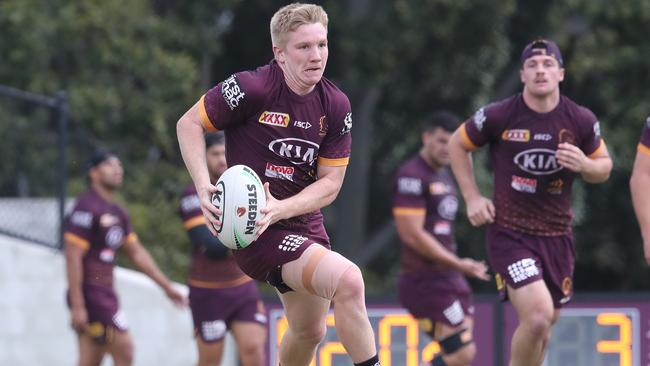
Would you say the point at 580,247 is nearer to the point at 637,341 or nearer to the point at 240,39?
the point at 240,39

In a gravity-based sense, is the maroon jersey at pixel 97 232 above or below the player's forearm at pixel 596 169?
below

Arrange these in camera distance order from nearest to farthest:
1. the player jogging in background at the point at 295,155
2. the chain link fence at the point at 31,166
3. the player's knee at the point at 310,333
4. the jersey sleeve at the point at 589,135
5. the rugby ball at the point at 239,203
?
the rugby ball at the point at 239,203, the player jogging in background at the point at 295,155, the player's knee at the point at 310,333, the jersey sleeve at the point at 589,135, the chain link fence at the point at 31,166

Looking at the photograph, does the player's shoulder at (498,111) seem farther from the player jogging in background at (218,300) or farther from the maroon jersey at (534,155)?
the player jogging in background at (218,300)

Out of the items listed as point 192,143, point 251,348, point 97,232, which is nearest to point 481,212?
point 251,348

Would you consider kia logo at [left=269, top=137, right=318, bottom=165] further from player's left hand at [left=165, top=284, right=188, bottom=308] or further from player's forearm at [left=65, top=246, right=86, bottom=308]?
player's forearm at [left=65, top=246, right=86, bottom=308]

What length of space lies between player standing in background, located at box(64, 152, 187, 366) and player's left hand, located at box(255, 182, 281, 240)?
15.3 feet

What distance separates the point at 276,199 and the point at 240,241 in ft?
1.34

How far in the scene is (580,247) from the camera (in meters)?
22.2

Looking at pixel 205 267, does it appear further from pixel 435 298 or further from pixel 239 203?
pixel 239 203

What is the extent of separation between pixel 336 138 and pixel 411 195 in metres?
3.71

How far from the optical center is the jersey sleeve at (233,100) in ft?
26.1

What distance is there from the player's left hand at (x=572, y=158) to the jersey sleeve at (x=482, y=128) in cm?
51

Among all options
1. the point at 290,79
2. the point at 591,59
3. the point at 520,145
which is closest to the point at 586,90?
the point at 591,59

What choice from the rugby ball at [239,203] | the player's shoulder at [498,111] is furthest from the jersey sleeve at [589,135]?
the rugby ball at [239,203]
